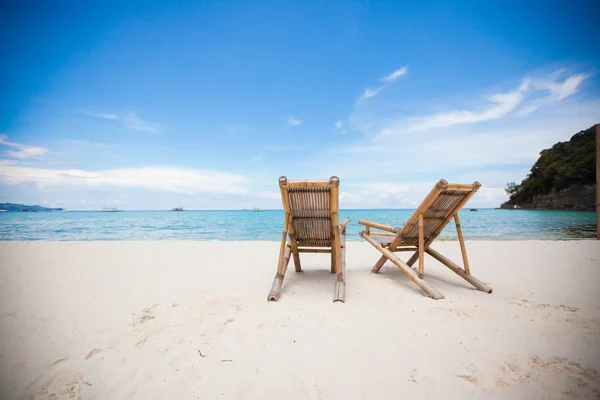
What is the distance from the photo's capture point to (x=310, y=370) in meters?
2.28

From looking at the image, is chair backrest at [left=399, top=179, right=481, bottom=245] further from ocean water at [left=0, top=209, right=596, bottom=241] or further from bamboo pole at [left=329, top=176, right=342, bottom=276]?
ocean water at [left=0, top=209, right=596, bottom=241]

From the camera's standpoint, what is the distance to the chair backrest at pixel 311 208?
12.7 feet

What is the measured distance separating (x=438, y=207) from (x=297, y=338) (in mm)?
3267

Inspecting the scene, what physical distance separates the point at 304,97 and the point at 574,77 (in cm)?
1693

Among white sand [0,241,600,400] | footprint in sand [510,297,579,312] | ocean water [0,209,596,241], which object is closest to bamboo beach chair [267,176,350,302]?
white sand [0,241,600,400]

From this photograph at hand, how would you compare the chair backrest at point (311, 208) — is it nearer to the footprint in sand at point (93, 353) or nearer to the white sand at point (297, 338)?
Answer: the white sand at point (297, 338)

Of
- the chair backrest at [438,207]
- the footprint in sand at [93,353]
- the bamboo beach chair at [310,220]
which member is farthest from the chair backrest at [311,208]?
the footprint in sand at [93,353]

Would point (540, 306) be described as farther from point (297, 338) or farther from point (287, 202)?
point (287, 202)

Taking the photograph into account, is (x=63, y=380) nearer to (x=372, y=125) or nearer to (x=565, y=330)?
(x=565, y=330)

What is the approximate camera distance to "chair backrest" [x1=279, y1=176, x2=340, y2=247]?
3.88 metres

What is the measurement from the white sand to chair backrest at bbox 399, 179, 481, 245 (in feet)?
3.05

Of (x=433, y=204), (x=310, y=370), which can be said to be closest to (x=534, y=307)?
(x=433, y=204)

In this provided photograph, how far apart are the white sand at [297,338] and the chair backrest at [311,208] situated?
34.2 inches

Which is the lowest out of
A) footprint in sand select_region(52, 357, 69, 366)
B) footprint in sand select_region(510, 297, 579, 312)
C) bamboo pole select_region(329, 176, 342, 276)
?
footprint in sand select_region(52, 357, 69, 366)
